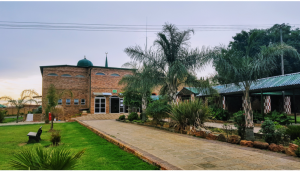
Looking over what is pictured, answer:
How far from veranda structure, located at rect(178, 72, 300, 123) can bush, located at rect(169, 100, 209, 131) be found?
3.03 m

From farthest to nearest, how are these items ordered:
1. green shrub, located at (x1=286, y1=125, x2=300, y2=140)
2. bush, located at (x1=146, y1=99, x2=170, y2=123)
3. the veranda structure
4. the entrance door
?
the entrance door < the veranda structure < bush, located at (x1=146, y1=99, x2=170, y2=123) < green shrub, located at (x1=286, y1=125, x2=300, y2=140)

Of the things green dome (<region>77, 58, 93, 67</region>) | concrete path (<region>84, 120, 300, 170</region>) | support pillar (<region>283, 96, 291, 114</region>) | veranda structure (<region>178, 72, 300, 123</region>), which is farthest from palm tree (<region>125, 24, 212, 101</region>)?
green dome (<region>77, 58, 93, 67</region>)

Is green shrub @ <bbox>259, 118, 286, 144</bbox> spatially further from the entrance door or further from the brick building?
the entrance door

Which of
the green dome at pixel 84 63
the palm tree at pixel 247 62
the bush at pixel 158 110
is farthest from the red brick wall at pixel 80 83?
the palm tree at pixel 247 62

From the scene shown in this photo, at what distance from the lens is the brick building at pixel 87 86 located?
87.1 feet

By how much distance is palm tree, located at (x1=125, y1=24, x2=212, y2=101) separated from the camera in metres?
11.9

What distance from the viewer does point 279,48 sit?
8.61 metres

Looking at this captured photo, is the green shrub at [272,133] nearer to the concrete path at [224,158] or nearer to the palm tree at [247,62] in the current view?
the concrete path at [224,158]

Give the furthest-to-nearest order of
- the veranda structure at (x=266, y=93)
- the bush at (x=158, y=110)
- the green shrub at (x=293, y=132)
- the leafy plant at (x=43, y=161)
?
the veranda structure at (x=266, y=93) < the bush at (x=158, y=110) < the green shrub at (x=293, y=132) < the leafy plant at (x=43, y=161)

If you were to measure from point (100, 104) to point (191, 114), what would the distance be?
64.3 ft

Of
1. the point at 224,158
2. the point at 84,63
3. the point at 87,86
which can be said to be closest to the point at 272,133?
the point at 224,158

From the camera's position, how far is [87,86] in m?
28.5

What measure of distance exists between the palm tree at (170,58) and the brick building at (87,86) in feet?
50.7

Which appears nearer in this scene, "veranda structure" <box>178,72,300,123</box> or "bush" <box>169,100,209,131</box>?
"bush" <box>169,100,209,131</box>
